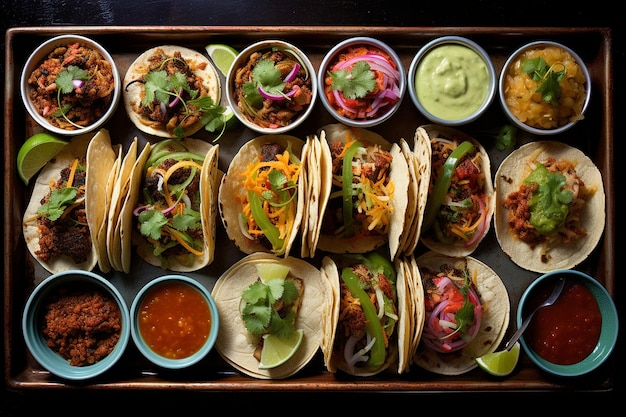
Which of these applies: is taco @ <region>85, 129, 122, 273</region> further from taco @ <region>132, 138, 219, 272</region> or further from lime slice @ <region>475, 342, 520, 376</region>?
lime slice @ <region>475, 342, 520, 376</region>

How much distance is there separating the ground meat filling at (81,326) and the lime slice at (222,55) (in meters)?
1.57

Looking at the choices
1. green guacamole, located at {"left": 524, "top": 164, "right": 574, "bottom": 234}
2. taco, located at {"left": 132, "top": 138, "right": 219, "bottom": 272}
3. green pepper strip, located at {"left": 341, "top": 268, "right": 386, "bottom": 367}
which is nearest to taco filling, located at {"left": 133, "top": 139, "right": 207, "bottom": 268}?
taco, located at {"left": 132, "top": 138, "right": 219, "bottom": 272}

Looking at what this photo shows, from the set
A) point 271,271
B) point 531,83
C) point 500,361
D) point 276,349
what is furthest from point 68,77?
point 500,361

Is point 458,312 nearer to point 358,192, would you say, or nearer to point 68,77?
point 358,192

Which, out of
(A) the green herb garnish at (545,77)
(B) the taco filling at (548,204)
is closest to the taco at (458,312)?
(B) the taco filling at (548,204)

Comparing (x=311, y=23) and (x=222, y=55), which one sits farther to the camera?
(x=311, y=23)

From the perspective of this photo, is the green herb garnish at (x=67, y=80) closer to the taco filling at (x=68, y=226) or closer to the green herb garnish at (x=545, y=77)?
the taco filling at (x=68, y=226)

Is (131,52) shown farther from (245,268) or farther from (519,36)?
(519,36)

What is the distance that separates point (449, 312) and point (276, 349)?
1041 millimetres

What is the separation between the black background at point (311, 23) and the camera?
3723 mm

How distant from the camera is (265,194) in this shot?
329 cm

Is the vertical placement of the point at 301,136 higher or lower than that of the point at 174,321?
higher

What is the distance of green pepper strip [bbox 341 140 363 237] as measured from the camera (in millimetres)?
3314

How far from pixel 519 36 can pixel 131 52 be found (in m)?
2.42
